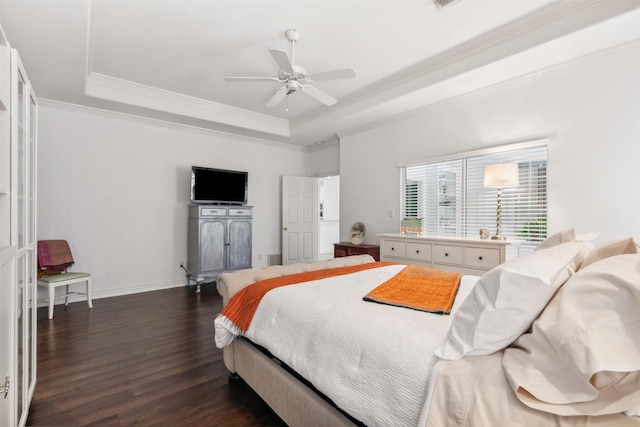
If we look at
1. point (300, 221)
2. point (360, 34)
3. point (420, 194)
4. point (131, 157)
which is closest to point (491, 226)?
point (420, 194)

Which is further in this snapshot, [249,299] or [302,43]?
[302,43]

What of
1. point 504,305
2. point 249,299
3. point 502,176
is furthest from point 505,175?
point 249,299

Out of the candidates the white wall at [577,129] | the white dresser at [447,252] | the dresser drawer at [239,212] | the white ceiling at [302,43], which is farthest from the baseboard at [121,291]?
the white wall at [577,129]

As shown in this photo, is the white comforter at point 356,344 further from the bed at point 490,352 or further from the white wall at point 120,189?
the white wall at point 120,189

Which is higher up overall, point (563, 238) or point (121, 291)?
point (563, 238)

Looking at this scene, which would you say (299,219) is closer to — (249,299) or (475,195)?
(475,195)

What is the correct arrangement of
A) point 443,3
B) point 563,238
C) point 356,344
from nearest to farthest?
1. point 356,344
2. point 563,238
3. point 443,3

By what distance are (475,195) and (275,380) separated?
3222mm

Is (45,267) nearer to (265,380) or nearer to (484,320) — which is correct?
(265,380)

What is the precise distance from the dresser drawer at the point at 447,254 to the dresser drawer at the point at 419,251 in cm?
9

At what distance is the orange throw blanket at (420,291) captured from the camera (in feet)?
5.03

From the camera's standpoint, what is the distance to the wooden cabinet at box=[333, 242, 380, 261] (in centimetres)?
450

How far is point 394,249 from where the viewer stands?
13.3 ft

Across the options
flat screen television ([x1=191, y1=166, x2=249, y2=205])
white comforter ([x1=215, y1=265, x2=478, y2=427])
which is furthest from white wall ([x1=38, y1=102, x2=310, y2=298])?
white comforter ([x1=215, y1=265, x2=478, y2=427])
